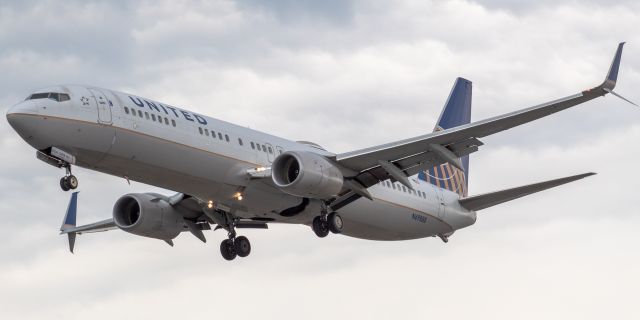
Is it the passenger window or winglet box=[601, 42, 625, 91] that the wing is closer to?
winglet box=[601, 42, 625, 91]

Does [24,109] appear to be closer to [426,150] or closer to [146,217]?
[146,217]

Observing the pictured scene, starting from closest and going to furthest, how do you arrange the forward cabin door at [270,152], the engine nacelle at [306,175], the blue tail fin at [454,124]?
1. the engine nacelle at [306,175]
2. the forward cabin door at [270,152]
3. the blue tail fin at [454,124]

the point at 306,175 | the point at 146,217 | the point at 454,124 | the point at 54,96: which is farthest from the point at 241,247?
the point at 454,124

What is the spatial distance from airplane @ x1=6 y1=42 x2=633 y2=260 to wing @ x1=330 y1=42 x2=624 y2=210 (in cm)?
5

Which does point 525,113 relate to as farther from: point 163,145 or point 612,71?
point 163,145

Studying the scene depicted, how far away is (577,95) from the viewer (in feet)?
131

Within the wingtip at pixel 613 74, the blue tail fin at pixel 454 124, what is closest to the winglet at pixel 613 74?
the wingtip at pixel 613 74

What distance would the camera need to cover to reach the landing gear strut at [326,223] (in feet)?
149

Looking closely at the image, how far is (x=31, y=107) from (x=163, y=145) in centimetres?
448

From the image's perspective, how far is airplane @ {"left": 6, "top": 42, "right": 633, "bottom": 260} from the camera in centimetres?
4003

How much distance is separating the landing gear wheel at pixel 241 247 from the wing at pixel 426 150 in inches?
183

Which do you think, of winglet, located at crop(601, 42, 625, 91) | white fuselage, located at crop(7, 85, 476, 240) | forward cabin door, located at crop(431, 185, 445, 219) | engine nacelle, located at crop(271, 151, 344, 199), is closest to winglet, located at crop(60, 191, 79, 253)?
white fuselage, located at crop(7, 85, 476, 240)

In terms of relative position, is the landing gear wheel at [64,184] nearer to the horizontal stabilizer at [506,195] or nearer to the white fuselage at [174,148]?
the white fuselage at [174,148]

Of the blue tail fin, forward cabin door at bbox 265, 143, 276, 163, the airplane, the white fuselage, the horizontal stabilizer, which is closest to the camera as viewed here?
the white fuselage
